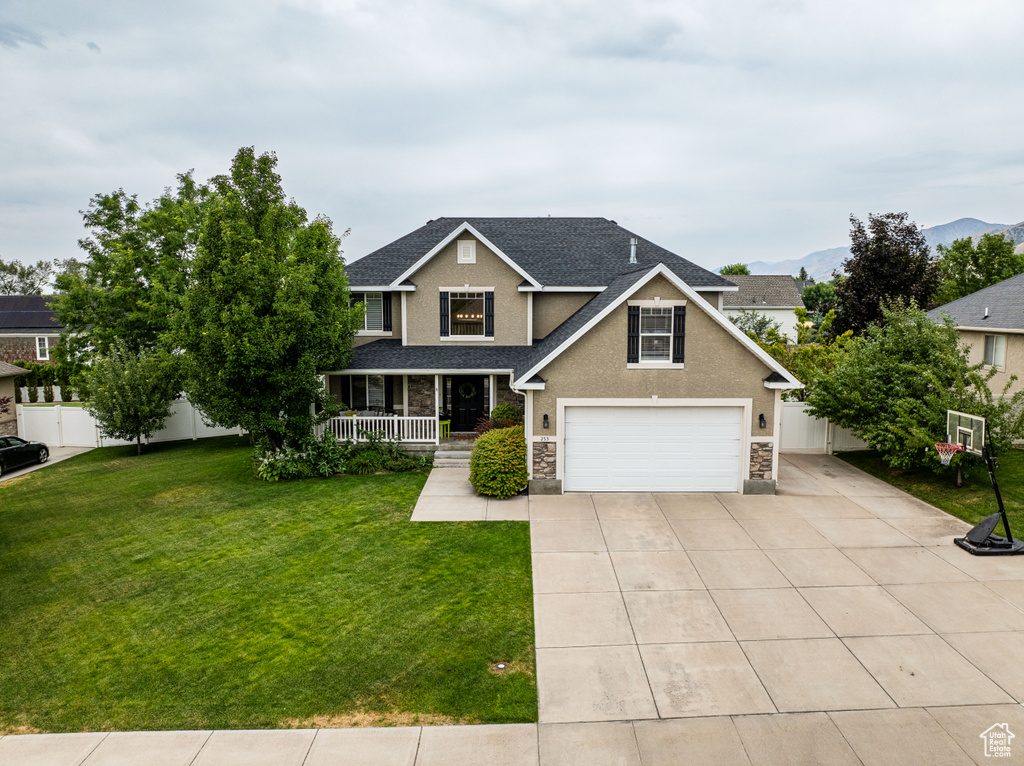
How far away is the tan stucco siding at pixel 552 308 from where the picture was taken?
2109cm

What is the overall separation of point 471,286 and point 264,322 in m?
7.17

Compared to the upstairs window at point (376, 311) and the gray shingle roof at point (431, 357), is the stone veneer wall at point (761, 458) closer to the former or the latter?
the gray shingle roof at point (431, 357)

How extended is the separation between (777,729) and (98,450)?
82.7ft

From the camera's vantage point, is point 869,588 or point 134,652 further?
point 869,588

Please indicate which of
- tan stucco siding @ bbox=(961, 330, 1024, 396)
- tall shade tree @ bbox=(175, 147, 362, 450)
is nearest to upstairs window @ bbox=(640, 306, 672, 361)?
tall shade tree @ bbox=(175, 147, 362, 450)

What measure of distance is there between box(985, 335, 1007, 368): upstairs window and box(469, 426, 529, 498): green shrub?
18.0 meters

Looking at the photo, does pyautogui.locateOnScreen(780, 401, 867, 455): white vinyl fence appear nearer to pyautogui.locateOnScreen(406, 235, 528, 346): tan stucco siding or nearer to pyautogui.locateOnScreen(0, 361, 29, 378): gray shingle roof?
pyautogui.locateOnScreen(406, 235, 528, 346): tan stucco siding

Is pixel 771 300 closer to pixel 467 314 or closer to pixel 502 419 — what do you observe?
pixel 467 314

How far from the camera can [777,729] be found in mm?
6762

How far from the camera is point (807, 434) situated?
19672 millimetres

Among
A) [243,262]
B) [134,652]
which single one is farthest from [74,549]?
[243,262]

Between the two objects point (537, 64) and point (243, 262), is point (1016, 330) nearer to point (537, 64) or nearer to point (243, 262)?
point (537, 64)

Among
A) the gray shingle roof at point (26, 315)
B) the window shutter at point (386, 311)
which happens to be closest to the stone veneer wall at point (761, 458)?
the window shutter at point (386, 311)

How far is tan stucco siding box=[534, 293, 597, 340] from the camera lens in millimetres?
21094
